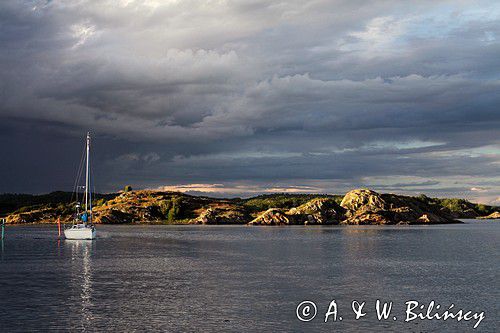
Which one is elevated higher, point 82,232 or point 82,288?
point 82,232

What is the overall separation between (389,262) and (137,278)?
47514 millimetres

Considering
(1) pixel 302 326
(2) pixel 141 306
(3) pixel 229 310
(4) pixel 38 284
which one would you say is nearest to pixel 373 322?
(1) pixel 302 326

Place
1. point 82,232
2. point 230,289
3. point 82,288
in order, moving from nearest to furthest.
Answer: point 230,289 < point 82,288 < point 82,232

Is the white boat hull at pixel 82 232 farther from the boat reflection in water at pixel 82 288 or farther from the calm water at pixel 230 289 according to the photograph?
the calm water at pixel 230 289

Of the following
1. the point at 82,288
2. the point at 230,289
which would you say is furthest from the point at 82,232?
the point at 230,289

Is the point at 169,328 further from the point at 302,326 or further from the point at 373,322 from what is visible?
the point at 373,322

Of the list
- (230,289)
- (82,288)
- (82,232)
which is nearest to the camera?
(230,289)

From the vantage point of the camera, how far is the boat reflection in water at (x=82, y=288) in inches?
1977

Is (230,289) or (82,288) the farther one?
(82,288)

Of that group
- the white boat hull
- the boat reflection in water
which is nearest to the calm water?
the boat reflection in water

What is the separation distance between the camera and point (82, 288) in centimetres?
7081

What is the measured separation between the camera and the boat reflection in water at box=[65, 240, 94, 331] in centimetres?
5022

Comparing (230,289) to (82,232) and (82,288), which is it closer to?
(82,288)

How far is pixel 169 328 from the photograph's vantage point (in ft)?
156
